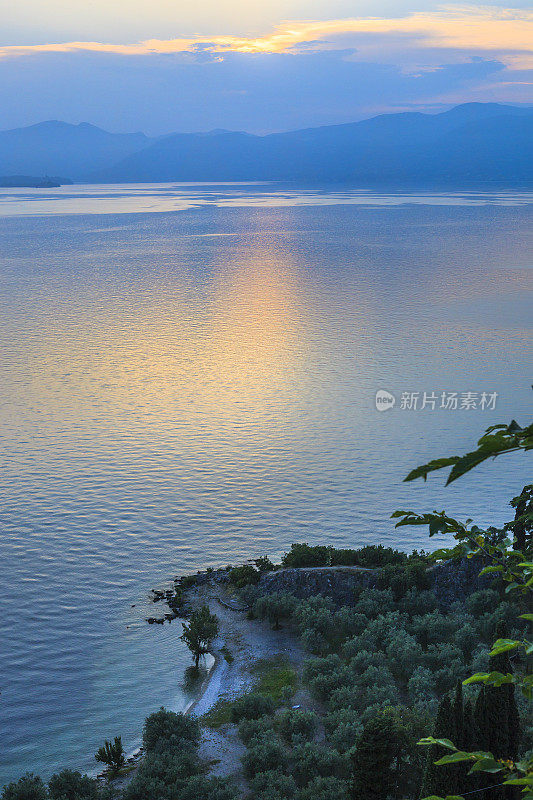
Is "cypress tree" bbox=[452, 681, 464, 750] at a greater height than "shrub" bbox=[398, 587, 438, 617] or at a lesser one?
lesser

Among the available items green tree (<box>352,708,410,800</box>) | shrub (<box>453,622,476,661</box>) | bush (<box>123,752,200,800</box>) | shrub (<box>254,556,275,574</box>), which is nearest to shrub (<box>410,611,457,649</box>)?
shrub (<box>453,622,476,661</box>)

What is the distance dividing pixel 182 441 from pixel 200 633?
73.4ft

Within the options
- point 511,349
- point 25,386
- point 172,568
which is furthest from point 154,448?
point 511,349

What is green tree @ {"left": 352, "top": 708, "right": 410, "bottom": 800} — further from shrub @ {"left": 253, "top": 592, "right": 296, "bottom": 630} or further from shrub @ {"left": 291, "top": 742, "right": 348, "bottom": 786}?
shrub @ {"left": 253, "top": 592, "right": 296, "bottom": 630}

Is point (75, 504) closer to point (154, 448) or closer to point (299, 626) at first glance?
point (154, 448)

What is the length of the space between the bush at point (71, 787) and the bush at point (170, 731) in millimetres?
2252

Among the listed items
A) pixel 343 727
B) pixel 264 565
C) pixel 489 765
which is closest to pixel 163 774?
pixel 343 727

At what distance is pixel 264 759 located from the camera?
21.7 m

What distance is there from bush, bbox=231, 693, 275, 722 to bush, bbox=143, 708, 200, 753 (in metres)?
1.53

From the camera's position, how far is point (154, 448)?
163 feet

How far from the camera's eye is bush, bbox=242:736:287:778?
21.7 m

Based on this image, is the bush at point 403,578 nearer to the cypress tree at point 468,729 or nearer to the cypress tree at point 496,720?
the cypress tree at point 496,720

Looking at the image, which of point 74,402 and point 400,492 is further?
point 74,402

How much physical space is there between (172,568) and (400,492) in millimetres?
14558
